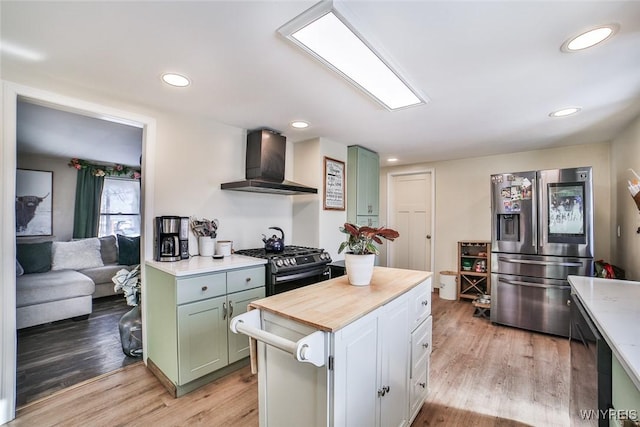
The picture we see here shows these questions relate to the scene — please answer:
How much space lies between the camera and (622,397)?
1.01 m

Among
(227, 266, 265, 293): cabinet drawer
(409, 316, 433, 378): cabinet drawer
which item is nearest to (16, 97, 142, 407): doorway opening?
(227, 266, 265, 293): cabinet drawer

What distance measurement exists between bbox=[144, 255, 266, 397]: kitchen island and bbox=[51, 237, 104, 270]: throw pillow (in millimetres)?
2668

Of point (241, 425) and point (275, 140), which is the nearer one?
point (241, 425)

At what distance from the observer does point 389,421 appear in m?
1.46

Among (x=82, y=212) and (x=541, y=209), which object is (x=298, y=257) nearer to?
(x=541, y=209)

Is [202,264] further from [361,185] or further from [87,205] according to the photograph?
[87,205]

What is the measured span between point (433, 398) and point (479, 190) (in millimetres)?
3391

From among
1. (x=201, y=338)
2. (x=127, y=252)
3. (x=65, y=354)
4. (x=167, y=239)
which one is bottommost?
(x=65, y=354)

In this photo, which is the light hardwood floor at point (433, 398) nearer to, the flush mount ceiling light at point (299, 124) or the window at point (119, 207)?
the flush mount ceiling light at point (299, 124)

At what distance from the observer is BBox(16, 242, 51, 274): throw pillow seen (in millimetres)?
3691

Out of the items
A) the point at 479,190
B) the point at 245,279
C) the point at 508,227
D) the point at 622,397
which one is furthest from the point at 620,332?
the point at 479,190

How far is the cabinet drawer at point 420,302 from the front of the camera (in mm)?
1724

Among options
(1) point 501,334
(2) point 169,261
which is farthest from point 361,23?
(1) point 501,334

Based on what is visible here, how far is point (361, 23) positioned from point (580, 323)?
1.94 m
